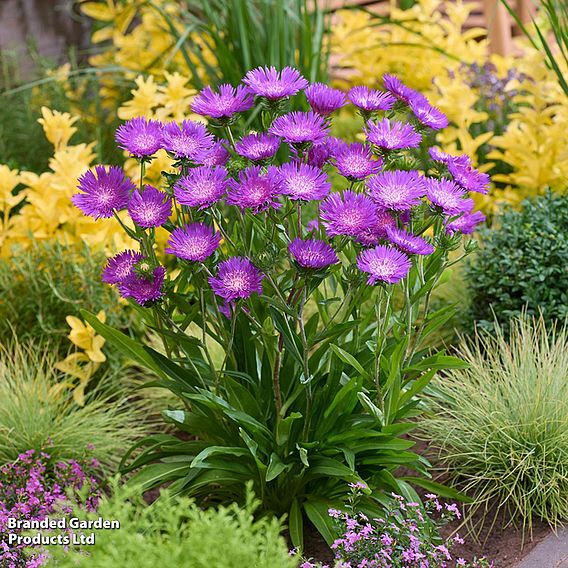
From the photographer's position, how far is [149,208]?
193 cm

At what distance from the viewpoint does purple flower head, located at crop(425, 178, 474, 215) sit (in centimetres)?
190

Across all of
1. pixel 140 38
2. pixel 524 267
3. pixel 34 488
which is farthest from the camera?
pixel 140 38

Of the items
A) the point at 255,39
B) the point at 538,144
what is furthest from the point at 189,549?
the point at 255,39

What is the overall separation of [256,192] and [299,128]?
0.20 metres

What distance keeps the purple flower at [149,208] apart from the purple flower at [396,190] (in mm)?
468

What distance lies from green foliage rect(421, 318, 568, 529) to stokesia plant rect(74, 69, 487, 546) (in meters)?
0.25

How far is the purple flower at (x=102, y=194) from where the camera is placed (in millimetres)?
1975

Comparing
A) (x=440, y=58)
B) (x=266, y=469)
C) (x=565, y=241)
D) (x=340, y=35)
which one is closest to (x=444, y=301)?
(x=565, y=241)

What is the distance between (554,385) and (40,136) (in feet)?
11.4

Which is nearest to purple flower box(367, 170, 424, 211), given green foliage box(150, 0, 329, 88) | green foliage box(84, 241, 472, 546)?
green foliage box(84, 241, 472, 546)

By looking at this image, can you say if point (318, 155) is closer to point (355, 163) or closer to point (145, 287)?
point (355, 163)

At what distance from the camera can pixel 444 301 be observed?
11.7ft

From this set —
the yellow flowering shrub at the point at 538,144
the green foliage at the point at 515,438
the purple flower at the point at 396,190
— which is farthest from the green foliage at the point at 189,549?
the yellow flowering shrub at the point at 538,144

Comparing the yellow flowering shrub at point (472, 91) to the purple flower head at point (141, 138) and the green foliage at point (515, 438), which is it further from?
the purple flower head at point (141, 138)
